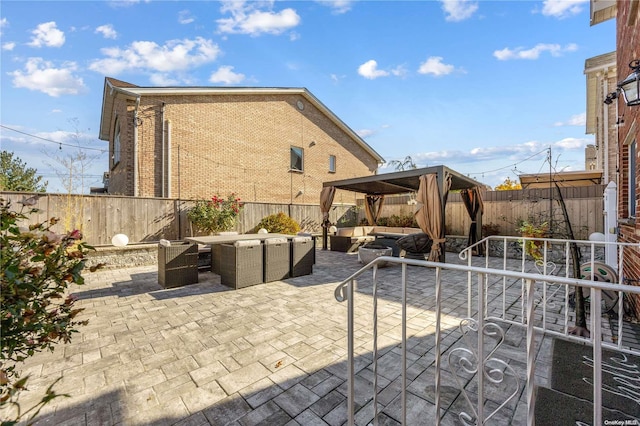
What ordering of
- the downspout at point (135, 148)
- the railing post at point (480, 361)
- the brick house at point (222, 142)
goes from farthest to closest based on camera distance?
1. the brick house at point (222, 142)
2. the downspout at point (135, 148)
3. the railing post at point (480, 361)

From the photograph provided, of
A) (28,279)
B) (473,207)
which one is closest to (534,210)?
(473,207)

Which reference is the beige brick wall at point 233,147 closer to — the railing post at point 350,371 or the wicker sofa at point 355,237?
the wicker sofa at point 355,237

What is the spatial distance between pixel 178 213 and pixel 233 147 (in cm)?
380

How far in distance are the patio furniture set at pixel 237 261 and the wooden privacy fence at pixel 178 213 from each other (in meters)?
2.92

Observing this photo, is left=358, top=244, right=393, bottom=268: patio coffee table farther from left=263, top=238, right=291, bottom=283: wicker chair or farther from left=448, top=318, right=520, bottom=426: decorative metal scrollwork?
left=448, top=318, right=520, bottom=426: decorative metal scrollwork

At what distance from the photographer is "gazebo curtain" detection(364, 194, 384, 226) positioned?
12.3m

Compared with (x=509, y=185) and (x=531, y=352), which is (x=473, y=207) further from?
(x=509, y=185)

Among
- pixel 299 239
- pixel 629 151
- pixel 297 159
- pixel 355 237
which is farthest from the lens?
pixel 297 159

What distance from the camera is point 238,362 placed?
8.69 feet

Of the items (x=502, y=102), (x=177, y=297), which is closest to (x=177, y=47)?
(x=177, y=297)

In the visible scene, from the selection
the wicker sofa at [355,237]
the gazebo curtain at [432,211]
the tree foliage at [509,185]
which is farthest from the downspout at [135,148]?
the tree foliage at [509,185]

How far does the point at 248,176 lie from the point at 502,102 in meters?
9.82

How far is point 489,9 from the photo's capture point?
20.3 ft

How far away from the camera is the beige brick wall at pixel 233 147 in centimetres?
898
